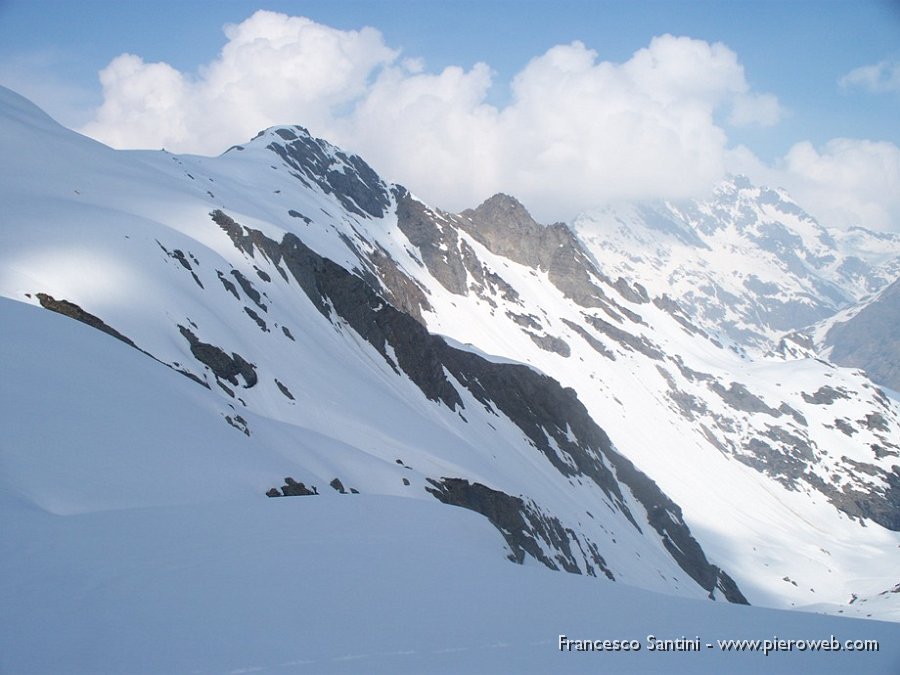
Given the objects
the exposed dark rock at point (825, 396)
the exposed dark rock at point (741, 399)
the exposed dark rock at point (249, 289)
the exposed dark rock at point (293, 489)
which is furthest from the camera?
the exposed dark rock at point (825, 396)

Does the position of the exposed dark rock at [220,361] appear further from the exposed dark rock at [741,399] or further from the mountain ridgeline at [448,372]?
the exposed dark rock at [741,399]

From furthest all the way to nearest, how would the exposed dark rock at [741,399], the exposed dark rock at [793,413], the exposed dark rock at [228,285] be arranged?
the exposed dark rock at [793,413] → the exposed dark rock at [741,399] → the exposed dark rock at [228,285]

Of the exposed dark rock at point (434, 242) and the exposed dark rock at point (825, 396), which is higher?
the exposed dark rock at point (434, 242)

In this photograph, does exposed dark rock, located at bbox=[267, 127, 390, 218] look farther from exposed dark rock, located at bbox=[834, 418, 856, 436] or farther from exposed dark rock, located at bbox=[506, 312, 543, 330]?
exposed dark rock, located at bbox=[834, 418, 856, 436]

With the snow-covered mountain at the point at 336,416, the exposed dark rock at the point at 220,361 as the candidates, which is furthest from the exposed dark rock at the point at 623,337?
the exposed dark rock at the point at 220,361

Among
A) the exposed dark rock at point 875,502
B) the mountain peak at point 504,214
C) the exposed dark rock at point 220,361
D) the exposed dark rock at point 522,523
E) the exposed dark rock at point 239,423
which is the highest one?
the mountain peak at point 504,214

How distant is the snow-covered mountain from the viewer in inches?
345

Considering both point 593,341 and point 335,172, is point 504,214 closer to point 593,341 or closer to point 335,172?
point 593,341

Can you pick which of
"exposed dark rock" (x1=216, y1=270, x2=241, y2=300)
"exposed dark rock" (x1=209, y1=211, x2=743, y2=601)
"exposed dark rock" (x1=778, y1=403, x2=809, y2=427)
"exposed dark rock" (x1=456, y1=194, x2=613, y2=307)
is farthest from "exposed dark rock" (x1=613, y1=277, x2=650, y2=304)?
"exposed dark rock" (x1=216, y1=270, x2=241, y2=300)

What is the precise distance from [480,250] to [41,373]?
12692 cm

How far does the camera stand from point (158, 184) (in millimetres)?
51094

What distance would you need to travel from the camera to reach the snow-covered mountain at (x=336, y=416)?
28.7 ft

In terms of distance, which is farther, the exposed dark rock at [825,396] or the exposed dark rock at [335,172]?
the exposed dark rock at [825,396]

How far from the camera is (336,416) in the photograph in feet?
109
